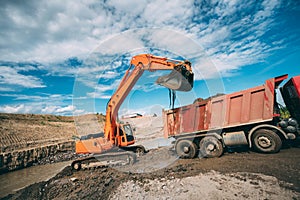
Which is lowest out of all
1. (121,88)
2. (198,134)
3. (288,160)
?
(288,160)

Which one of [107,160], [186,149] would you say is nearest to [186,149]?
[186,149]

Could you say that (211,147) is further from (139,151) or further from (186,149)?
(139,151)

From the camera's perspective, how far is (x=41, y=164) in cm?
1179

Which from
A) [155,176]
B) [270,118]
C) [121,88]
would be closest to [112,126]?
[121,88]

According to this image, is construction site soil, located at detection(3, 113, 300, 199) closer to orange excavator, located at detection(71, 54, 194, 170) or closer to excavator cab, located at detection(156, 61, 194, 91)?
orange excavator, located at detection(71, 54, 194, 170)

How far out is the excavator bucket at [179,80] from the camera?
20.5ft

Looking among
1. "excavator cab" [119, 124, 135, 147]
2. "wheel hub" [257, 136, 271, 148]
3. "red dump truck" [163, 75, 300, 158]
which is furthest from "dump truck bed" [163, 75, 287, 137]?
"excavator cab" [119, 124, 135, 147]

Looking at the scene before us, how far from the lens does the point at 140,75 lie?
23.7 feet

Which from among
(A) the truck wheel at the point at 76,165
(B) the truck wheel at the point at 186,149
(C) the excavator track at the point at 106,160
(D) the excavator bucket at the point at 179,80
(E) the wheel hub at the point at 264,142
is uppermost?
(D) the excavator bucket at the point at 179,80

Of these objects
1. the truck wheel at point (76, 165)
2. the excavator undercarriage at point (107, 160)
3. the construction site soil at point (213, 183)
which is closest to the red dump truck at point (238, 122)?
the construction site soil at point (213, 183)

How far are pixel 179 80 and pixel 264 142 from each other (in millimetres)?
3945

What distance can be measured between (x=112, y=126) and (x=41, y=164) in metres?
8.39

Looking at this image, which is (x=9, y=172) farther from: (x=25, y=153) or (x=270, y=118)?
(x=270, y=118)

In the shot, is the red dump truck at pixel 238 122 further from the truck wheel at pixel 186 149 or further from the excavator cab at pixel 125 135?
the excavator cab at pixel 125 135
